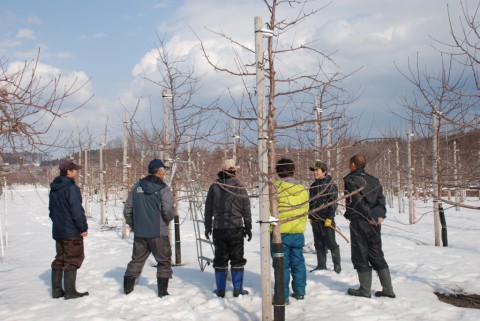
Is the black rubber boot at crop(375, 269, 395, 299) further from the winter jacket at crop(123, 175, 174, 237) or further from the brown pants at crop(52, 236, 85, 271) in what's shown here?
the brown pants at crop(52, 236, 85, 271)

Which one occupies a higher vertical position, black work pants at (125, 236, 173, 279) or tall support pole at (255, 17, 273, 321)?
tall support pole at (255, 17, 273, 321)

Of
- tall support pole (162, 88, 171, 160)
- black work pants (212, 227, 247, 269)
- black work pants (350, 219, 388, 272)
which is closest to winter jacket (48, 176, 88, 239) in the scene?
black work pants (212, 227, 247, 269)

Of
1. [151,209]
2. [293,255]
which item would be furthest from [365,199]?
[151,209]

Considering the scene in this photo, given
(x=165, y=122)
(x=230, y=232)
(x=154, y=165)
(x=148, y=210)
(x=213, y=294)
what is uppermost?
(x=165, y=122)

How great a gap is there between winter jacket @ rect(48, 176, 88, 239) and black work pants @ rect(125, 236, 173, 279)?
0.77 meters

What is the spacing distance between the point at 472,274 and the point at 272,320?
4.36 meters

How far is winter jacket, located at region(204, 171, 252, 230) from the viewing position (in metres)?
5.92

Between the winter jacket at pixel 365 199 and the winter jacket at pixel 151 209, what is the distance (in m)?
2.41

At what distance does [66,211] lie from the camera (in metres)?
5.90

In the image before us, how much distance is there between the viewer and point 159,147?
8.47 meters

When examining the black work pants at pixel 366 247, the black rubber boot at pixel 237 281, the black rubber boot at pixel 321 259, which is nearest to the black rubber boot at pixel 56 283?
the black rubber boot at pixel 237 281

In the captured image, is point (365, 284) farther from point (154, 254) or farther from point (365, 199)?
point (154, 254)

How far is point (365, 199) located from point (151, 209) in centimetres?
288

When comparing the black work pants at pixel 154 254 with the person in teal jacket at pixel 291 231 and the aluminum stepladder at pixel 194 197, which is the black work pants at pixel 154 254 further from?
the person in teal jacket at pixel 291 231
